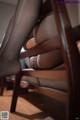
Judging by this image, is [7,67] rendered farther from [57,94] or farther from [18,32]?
[57,94]

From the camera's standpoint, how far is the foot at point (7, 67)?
0.70 meters

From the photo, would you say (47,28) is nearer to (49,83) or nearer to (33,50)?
(33,50)

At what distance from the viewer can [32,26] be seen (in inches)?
27.1

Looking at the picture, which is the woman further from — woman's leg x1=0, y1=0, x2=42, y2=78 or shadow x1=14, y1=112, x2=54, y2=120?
shadow x1=14, y1=112, x2=54, y2=120

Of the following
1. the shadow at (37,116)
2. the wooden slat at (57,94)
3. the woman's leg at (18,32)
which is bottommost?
the shadow at (37,116)

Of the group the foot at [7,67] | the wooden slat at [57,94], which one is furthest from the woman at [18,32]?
the wooden slat at [57,94]

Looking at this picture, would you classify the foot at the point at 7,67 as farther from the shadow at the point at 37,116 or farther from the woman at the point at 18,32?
the shadow at the point at 37,116

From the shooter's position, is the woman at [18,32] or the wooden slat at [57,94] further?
the woman at [18,32]

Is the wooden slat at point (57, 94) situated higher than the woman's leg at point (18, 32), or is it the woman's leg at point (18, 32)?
the woman's leg at point (18, 32)

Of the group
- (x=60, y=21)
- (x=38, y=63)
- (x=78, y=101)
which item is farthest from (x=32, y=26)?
(x=78, y=101)

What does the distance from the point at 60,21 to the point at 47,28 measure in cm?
9

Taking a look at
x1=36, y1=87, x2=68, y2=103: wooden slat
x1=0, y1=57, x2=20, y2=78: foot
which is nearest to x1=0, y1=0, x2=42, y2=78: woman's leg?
x1=0, y1=57, x2=20, y2=78: foot

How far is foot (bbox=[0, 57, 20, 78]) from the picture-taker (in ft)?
2.29

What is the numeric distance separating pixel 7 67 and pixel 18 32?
0.59ft
